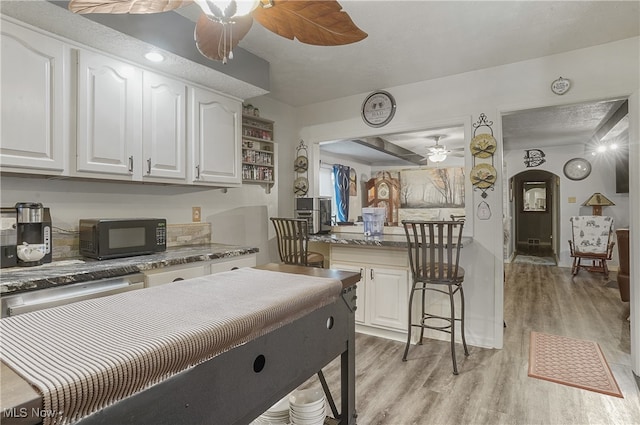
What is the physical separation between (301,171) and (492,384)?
2.88m

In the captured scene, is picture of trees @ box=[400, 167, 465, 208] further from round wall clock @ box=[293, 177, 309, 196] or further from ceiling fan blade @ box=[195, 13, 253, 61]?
ceiling fan blade @ box=[195, 13, 253, 61]

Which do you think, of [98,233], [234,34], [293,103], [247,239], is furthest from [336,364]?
[293,103]

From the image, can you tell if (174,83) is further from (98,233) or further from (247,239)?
(247,239)

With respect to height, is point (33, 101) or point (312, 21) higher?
point (312, 21)

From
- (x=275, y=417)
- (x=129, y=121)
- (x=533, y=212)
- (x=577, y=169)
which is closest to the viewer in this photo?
(x=275, y=417)

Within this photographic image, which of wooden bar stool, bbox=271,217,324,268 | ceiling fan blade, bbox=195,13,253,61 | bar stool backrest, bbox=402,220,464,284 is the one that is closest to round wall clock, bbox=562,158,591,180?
bar stool backrest, bbox=402,220,464,284

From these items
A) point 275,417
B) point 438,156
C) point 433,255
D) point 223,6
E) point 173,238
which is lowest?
point 275,417

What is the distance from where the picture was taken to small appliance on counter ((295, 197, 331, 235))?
377 cm

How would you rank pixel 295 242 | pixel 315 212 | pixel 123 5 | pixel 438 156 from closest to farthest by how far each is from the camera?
1. pixel 123 5
2. pixel 295 242
3. pixel 315 212
4. pixel 438 156

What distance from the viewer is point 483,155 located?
3051 mm

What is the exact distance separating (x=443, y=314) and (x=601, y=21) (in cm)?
253

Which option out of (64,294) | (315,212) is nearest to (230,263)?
(64,294)

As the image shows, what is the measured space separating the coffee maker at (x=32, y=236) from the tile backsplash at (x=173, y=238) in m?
0.24

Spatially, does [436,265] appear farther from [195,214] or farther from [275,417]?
[195,214]
